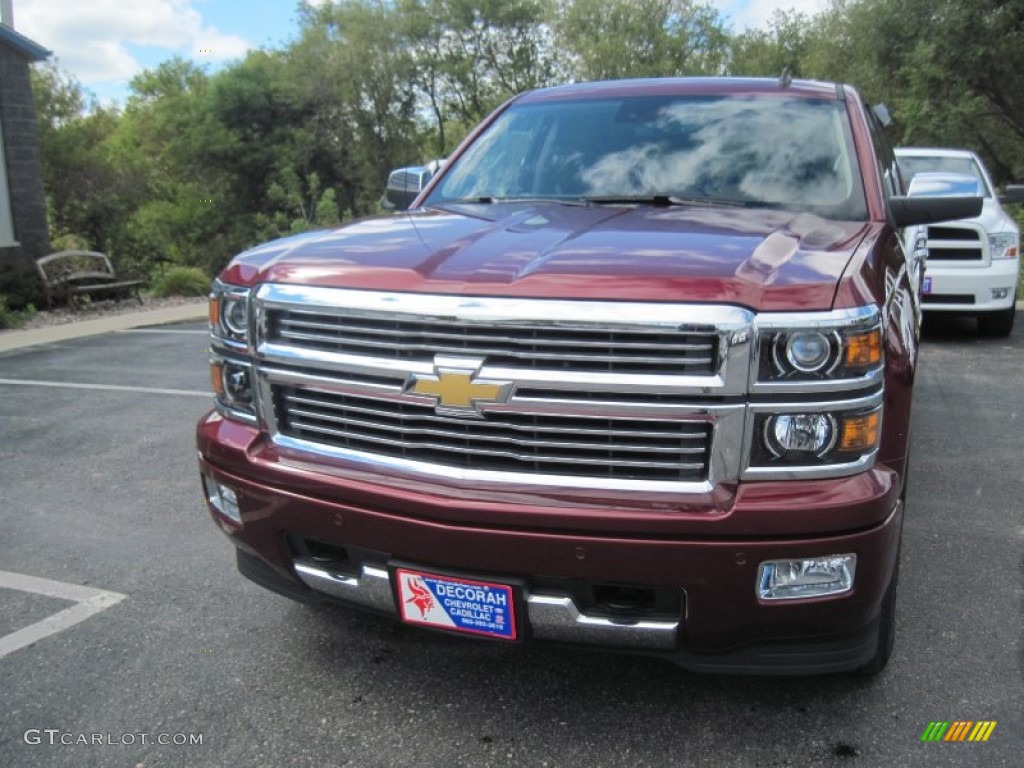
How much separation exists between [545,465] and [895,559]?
3.42ft

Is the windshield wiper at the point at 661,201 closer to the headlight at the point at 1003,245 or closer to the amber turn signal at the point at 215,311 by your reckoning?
the amber turn signal at the point at 215,311

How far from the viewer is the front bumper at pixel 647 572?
2.18 m

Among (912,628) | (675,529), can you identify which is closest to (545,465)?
(675,529)

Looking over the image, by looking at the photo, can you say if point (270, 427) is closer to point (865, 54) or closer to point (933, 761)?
point (933, 761)

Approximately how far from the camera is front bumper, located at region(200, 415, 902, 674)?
2178 millimetres

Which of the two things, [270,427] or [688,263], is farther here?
[270,427]

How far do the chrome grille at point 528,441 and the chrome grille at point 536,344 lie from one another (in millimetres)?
134

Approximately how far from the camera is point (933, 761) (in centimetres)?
243

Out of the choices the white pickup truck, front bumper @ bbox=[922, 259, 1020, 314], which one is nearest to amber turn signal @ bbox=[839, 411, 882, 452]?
the white pickup truck

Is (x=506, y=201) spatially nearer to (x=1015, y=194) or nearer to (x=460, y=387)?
(x=460, y=387)

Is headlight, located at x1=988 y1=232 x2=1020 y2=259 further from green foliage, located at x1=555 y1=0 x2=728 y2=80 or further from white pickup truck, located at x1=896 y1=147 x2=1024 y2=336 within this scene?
green foliage, located at x1=555 y1=0 x2=728 y2=80

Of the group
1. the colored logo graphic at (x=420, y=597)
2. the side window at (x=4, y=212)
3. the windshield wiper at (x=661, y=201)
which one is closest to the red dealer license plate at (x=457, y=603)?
the colored logo graphic at (x=420, y=597)

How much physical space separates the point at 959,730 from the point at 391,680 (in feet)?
5.62

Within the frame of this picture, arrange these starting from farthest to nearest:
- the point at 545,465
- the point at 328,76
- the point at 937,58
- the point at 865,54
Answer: the point at 328,76 < the point at 865,54 < the point at 937,58 < the point at 545,465
